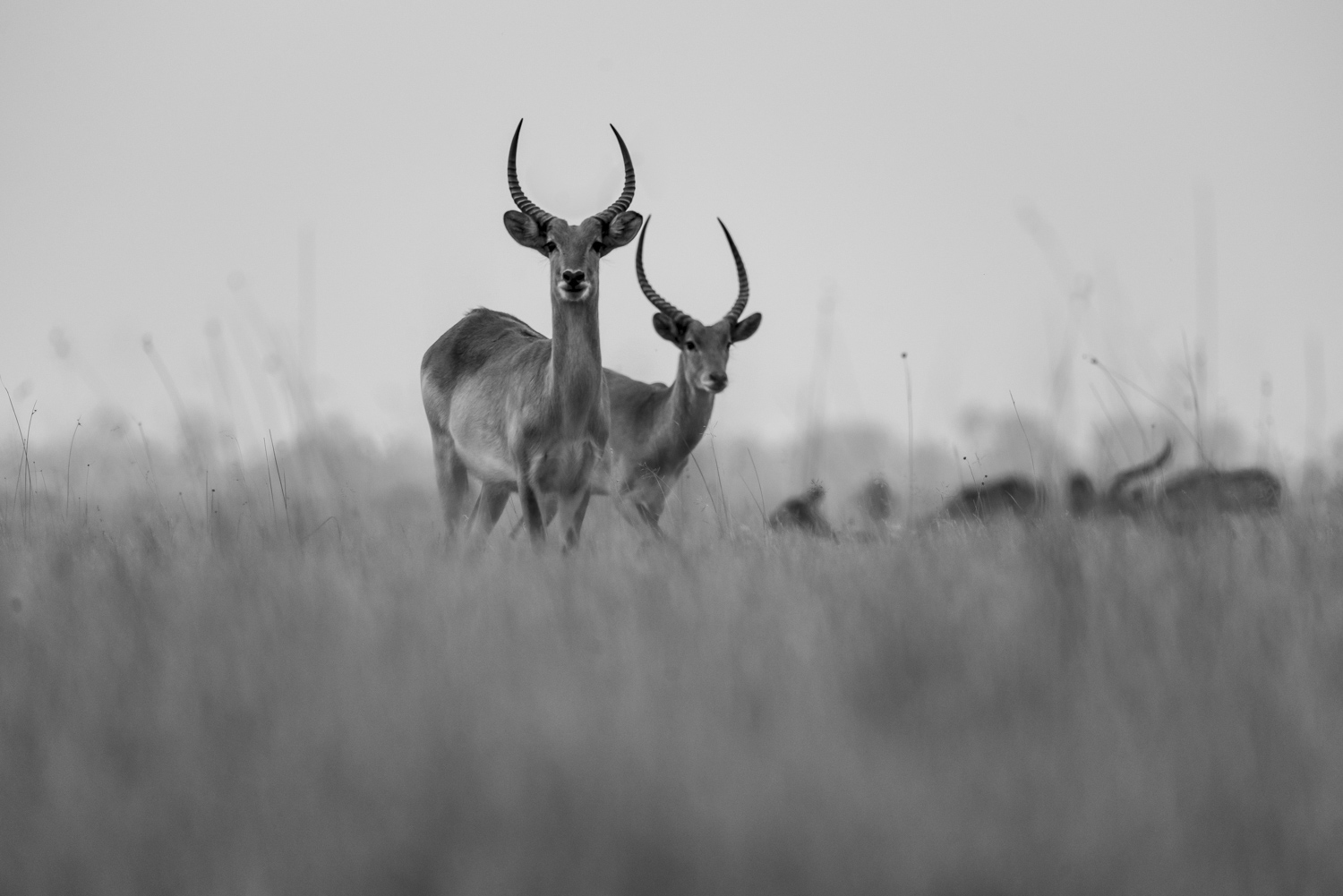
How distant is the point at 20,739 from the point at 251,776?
2.33 feet

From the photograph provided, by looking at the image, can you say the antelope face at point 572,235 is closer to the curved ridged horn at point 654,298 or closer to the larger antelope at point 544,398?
the larger antelope at point 544,398

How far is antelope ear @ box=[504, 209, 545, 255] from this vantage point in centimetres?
766

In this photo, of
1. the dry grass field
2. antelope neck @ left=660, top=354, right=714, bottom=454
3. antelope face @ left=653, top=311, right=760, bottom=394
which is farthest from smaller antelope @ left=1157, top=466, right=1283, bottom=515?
antelope neck @ left=660, top=354, right=714, bottom=454

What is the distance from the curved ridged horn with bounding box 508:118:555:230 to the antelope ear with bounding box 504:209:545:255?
4cm

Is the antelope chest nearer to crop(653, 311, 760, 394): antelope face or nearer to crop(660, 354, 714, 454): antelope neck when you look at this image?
crop(653, 311, 760, 394): antelope face

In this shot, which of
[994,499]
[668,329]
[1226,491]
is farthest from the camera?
[668,329]

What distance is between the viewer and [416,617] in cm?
363

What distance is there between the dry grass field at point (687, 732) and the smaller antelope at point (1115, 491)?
2732 millimetres

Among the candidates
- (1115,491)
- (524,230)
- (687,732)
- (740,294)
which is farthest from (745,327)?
(687,732)

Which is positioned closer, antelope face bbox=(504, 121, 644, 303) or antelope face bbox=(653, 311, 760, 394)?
antelope face bbox=(504, 121, 644, 303)

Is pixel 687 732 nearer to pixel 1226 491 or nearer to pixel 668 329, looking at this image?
pixel 1226 491

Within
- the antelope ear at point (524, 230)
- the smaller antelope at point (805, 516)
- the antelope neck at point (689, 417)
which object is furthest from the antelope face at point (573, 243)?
the antelope neck at point (689, 417)

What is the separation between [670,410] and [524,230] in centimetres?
285

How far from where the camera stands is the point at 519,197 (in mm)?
7680
